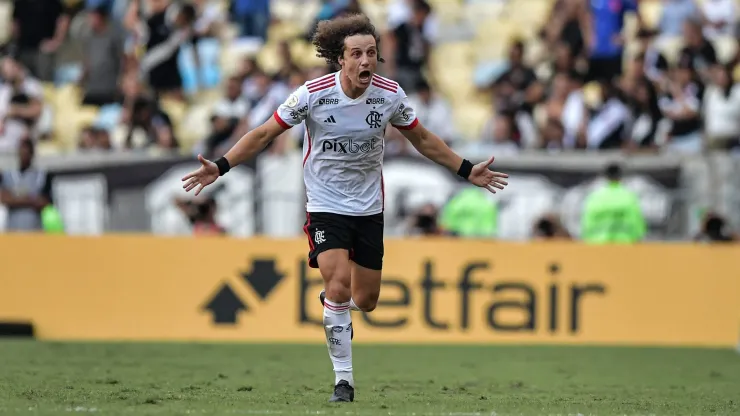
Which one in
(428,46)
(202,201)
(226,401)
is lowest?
(226,401)

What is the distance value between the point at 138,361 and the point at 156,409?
4.63 m

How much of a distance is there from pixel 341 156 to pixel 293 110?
46 cm

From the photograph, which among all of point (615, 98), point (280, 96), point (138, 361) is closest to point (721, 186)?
point (615, 98)

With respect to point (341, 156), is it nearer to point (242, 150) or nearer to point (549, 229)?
point (242, 150)

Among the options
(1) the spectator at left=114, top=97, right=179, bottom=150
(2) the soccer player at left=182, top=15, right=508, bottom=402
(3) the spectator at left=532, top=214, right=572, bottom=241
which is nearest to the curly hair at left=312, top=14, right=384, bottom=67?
(2) the soccer player at left=182, top=15, right=508, bottom=402

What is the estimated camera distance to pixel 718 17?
21844 mm

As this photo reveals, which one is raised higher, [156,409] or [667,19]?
[667,19]

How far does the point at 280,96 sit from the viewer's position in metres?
20.1

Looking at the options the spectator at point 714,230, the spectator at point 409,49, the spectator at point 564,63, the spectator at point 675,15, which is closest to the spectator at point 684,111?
the spectator at point 564,63

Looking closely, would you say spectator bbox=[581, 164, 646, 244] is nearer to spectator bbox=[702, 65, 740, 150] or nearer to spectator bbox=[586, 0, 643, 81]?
spectator bbox=[702, 65, 740, 150]

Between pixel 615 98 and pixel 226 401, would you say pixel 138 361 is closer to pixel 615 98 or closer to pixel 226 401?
pixel 226 401

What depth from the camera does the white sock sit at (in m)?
9.08

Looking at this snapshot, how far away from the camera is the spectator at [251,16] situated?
22156 mm

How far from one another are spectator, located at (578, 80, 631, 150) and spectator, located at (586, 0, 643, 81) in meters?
1.04
